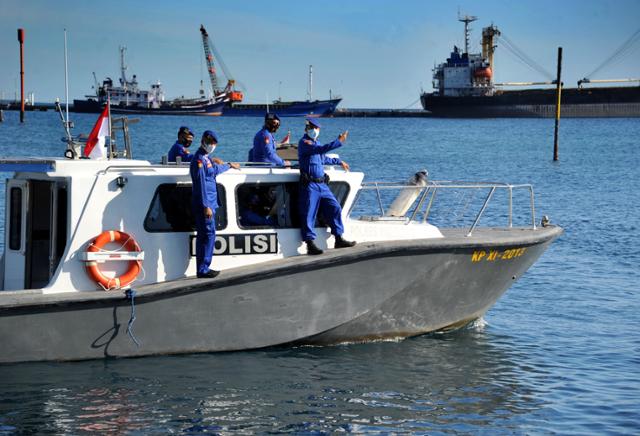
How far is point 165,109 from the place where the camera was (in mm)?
136375

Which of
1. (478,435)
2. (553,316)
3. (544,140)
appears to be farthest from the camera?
(544,140)

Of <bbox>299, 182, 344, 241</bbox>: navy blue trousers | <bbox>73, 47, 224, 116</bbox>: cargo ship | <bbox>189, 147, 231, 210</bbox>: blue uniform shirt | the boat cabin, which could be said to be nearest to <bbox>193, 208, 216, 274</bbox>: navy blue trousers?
<bbox>189, 147, 231, 210</bbox>: blue uniform shirt

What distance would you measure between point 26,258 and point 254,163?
2.80 metres

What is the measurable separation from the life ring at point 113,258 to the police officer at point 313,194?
188cm

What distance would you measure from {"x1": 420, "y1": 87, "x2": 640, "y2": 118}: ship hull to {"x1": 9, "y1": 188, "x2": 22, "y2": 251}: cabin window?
132084 mm

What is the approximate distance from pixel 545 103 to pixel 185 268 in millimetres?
134385

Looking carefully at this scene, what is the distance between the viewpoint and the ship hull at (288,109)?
14275 centimetres

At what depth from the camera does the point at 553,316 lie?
49.2 ft

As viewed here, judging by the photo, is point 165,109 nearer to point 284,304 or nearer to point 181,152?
point 181,152

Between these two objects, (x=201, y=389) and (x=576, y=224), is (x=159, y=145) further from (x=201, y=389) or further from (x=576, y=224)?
(x=201, y=389)

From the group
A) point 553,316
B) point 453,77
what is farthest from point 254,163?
point 453,77

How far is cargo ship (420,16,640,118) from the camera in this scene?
454ft

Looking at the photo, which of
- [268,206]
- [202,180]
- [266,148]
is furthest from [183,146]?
[202,180]

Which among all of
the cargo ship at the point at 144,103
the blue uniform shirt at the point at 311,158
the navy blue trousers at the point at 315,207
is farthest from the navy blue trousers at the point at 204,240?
the cargo ship at the point at 144,103
